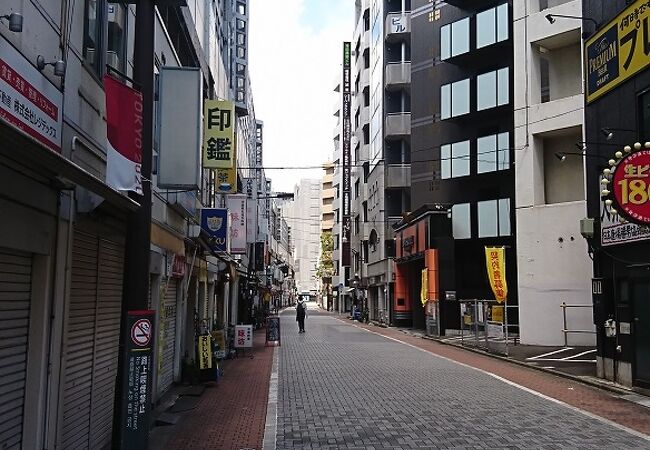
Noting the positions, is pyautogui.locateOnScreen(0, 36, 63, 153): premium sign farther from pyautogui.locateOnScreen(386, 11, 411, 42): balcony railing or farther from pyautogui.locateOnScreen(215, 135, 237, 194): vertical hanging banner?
pyautogui.locateOnScreen(386, 11, 411, 42): balcony railing

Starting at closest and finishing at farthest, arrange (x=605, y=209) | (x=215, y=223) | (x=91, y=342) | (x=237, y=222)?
(x=91, y=342) < (x=605, y=209) < (x=215, y=223) < (x=237, y=222)

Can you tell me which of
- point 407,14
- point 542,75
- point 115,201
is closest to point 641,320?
point 115,201

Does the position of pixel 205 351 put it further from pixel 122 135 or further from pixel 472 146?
pixel 472 146

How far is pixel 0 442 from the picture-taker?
18.2 feet

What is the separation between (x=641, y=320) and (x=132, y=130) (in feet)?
36.9

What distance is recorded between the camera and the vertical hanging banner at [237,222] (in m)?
26.2

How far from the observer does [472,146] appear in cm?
3450

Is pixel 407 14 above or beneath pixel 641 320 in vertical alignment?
above

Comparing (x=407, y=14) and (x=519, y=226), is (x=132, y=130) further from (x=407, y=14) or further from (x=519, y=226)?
(x=407, y=14)

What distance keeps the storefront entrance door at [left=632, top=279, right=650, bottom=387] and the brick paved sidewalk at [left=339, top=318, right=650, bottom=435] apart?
0.76m

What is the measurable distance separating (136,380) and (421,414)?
19.6 feet

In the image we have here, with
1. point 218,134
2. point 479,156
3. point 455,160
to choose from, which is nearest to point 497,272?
point 479,156

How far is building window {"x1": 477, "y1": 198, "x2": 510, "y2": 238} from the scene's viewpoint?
106ft

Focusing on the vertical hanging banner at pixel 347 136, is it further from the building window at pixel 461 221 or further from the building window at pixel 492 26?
the building window at pixel 492 26
